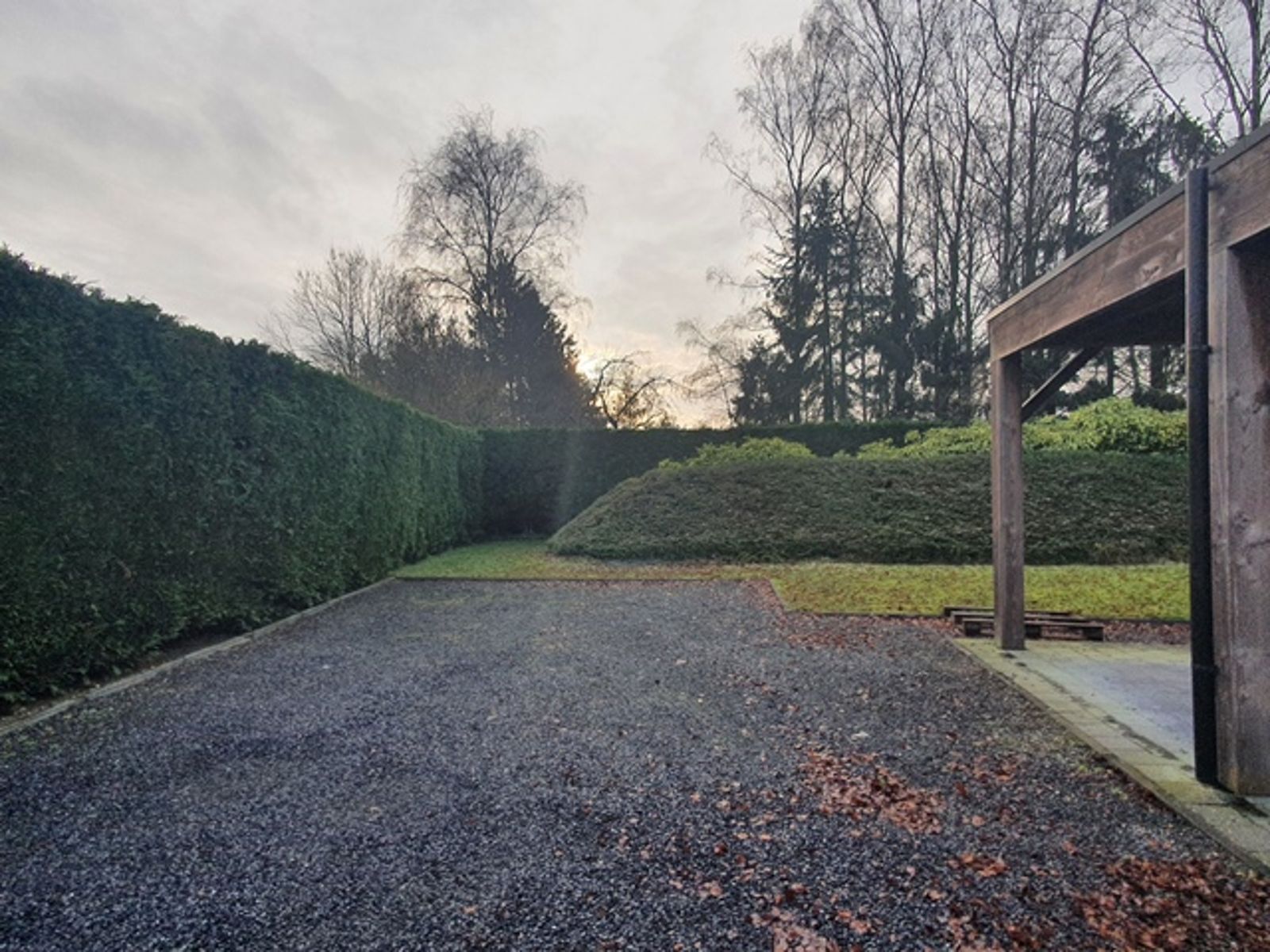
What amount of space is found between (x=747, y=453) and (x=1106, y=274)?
1016cm

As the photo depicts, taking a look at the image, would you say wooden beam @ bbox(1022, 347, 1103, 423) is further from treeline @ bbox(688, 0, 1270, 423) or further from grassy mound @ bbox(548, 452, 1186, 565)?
treeline @ bbox(688, 0, 1270, 423)

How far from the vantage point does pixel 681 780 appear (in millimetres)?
2596

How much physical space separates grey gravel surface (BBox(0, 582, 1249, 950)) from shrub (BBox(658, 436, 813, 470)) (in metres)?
8.58

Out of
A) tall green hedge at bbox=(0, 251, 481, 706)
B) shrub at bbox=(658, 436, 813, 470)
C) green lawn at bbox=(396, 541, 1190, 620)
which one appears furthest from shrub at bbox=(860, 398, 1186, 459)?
tall green hedge at bbox=(0, 251, 481, 706)

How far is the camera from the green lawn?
6137mm

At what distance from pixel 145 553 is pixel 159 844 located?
10.1 ft

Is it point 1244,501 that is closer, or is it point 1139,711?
point 1244,501

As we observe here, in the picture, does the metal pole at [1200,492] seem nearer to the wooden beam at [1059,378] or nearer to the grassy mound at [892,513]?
the wooden beam at [1059,378]

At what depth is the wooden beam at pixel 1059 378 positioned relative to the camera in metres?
4.02

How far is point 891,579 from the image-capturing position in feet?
25.8

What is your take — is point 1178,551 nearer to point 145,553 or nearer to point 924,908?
point 924,908

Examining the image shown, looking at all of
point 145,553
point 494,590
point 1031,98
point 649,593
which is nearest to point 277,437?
point 145,553

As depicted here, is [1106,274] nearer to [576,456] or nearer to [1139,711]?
[1139,711]

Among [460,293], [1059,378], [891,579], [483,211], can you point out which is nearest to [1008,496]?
[1059,378]
